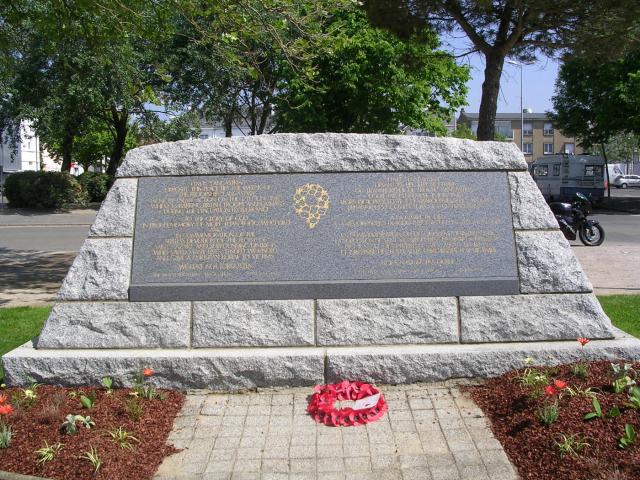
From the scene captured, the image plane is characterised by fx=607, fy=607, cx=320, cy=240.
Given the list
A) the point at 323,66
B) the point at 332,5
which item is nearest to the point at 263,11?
the point at 332,5

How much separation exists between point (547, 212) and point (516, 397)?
65.0 inches

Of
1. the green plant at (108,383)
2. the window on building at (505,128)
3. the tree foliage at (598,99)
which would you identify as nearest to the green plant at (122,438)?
the green plant at (108,383)

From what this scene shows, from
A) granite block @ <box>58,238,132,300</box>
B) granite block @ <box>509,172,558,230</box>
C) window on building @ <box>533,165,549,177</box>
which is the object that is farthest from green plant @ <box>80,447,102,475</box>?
window on building @ <box>533,165,549,177</box>

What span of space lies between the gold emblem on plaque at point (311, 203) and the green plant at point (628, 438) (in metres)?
2.63

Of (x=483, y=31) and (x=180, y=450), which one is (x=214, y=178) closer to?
(x=180, y=450)

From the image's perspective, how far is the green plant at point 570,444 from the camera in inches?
133

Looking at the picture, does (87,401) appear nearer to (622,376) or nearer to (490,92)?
(622,376)

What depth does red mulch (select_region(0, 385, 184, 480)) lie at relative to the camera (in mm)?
3391

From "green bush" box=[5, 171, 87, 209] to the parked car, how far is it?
4797 cm

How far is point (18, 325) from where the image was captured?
21.1 ft

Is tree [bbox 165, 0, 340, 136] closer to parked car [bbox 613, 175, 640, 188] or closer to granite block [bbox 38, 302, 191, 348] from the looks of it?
granite block [bbox 38, 302, 191, 348]

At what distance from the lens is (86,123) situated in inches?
1035

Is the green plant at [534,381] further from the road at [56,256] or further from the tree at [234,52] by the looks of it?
the tree at [234,52]

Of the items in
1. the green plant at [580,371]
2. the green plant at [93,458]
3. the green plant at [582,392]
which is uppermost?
the green plant at [580,371]
